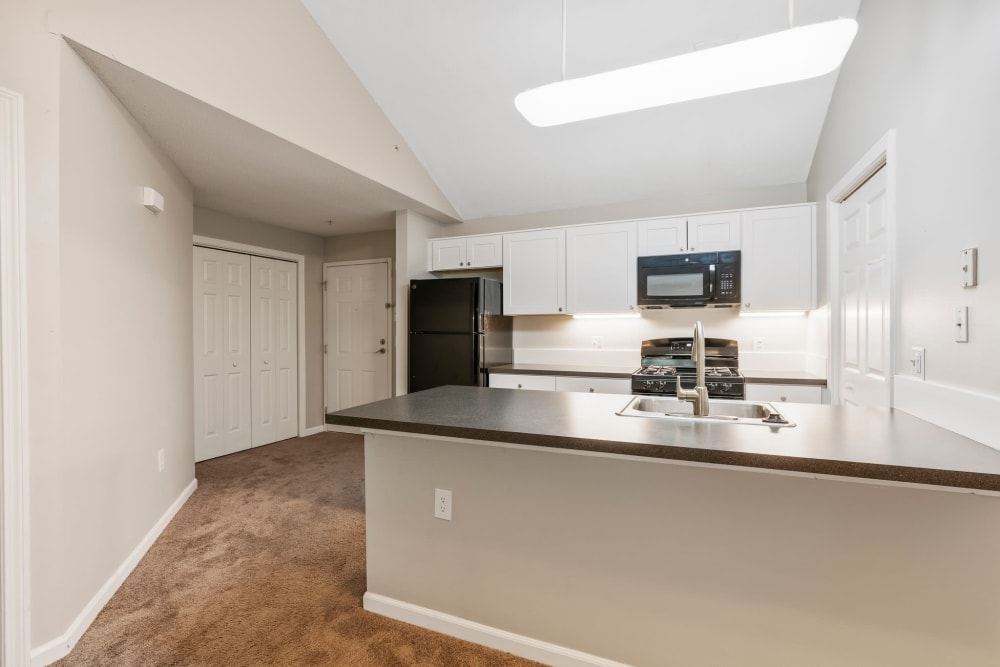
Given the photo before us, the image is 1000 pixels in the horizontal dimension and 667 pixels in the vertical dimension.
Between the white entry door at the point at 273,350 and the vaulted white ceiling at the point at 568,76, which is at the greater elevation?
the vaulted white ceiling at the point at 568,76

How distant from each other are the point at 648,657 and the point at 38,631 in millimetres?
2175

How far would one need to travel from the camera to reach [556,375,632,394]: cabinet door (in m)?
3.61

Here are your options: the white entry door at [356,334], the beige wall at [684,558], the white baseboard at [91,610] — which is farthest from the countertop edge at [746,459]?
the white entry door at [356,334]

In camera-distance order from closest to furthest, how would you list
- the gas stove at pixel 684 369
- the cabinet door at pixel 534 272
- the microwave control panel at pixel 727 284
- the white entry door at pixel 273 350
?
the gas stove at pixel 684 369 → the microwave control panel at pixel 727 284 → the cabinet door at pixel 534 272 → the white entry door at pixel 273 350

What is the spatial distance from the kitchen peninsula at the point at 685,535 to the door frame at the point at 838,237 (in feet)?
1.67

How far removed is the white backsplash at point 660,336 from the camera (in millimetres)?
3652

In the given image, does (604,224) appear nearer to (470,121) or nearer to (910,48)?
(470,121)

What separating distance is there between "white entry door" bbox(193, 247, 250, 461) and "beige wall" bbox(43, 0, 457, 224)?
76.2 inches

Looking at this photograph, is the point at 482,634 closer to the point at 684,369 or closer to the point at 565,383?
the point at 565,383

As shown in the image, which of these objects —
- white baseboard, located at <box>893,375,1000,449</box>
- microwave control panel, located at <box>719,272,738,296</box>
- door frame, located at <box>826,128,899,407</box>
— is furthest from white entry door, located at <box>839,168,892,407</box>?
microwave control panel, located at <box>719,272,738,296</box>

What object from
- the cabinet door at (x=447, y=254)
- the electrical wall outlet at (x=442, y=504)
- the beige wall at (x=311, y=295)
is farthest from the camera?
the beige wall at (x=311, y=295)

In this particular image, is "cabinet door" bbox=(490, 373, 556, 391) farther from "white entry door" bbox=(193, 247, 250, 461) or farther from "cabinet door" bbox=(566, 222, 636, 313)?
"white entry door" bbox=(193, 247, 250, 461)

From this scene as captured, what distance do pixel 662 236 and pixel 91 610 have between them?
157 inches

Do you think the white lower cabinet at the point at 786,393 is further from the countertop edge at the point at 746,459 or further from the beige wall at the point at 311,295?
the beige wall at the point at 311,295
